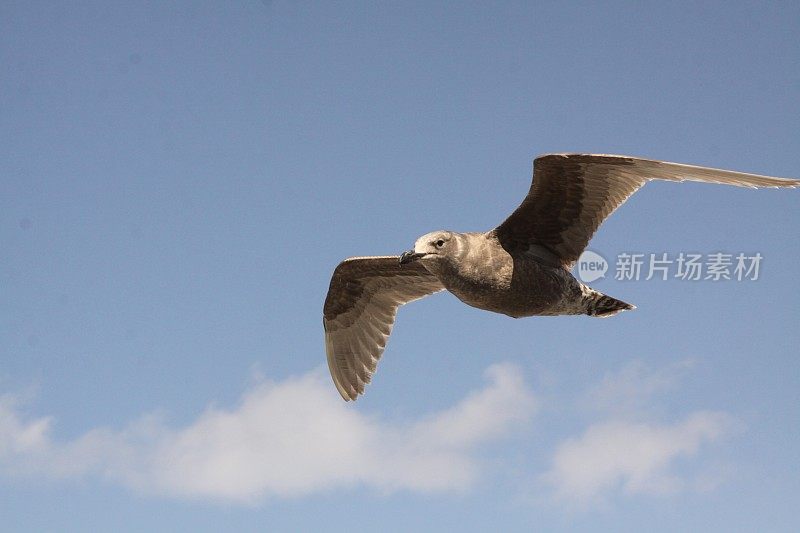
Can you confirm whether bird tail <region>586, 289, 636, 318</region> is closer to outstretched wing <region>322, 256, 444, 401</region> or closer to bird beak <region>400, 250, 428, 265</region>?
bird beak <region>400, 250, 428, 265</region>

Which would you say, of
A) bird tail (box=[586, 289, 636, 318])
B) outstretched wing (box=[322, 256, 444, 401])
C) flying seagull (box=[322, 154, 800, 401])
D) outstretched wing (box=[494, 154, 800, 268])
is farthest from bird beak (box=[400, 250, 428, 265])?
outstretched wing (box=[322, 256, 444, 401])

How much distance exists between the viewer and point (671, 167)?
934cm

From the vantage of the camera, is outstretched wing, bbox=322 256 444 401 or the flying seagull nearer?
the flying seagull

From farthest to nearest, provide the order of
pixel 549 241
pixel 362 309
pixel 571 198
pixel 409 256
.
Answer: pixel 362 309, pixel 549 241, pixel 571 198, pixel 409 256

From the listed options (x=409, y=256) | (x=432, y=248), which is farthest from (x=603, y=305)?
(x=409, y=256)

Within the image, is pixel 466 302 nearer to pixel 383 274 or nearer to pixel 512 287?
pixel 512 287

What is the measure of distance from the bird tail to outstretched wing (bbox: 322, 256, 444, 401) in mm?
2638

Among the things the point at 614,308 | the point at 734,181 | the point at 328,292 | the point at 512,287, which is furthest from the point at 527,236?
the point at 328,292

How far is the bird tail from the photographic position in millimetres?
10625

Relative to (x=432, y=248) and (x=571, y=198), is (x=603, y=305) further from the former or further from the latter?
(x=432, y=248)

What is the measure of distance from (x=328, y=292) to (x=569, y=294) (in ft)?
13.3

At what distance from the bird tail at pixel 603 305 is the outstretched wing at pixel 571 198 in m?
0.49

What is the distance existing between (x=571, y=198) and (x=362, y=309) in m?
4.14

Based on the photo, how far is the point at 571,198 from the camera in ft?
33.6
